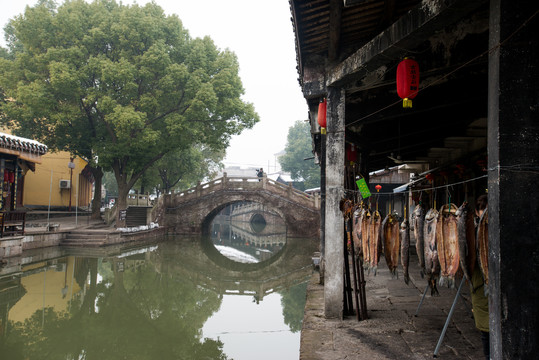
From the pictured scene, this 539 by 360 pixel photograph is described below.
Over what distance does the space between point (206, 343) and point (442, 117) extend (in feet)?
15.3

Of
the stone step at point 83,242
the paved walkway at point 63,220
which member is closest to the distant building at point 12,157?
the stone step at point 83,242

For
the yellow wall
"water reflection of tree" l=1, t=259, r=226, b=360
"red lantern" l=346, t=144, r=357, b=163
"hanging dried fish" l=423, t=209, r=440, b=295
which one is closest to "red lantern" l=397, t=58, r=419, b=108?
"hanging dried fish" l=423, t=209, r=440, b=295

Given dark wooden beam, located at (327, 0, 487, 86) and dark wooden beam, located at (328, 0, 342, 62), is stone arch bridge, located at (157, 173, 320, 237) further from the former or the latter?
dark wooden beam, located at (327, 0, 487, 86)

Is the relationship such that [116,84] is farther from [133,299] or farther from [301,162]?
[301,162]

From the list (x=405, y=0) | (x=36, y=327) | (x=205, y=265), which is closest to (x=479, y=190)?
(x=405, y=0)

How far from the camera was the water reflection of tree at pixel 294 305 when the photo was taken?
6625 millimetres

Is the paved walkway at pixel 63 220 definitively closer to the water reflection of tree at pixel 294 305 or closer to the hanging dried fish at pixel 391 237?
the water reflection of tree at pixel 294 305

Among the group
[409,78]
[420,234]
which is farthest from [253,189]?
[420,234]

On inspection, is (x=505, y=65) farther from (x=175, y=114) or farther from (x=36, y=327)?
(x=175, y=114)

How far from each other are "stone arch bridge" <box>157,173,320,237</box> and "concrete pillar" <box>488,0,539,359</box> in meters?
16.0

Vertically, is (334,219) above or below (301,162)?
below

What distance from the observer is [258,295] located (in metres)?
8.69

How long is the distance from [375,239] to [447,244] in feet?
3.40

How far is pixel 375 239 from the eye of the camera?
3.69 meters
